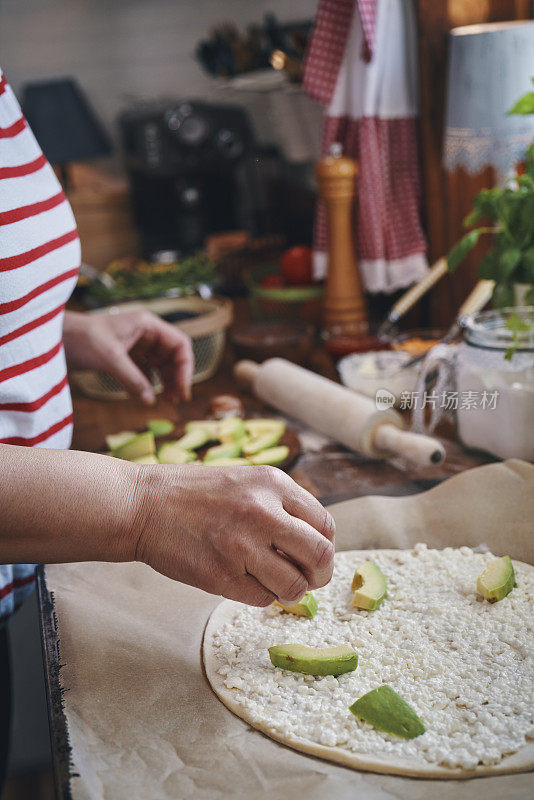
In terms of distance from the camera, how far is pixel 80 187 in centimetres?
357

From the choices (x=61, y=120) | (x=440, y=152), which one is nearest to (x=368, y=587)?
(x=440, y=152)

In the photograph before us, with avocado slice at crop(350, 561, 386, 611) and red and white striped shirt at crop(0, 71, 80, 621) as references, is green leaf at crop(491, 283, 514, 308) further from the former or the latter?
red and white striped shirt at crop(0, 71, 80, 621)

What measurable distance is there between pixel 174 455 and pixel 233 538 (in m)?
0.59

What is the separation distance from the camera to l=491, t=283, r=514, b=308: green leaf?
125cm

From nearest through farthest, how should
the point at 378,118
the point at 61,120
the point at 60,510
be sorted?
1. the point at 60,510
2. the point at 378,118
3. the point at 61,120

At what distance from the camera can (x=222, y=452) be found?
131cm

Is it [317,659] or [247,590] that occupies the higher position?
[247,590]

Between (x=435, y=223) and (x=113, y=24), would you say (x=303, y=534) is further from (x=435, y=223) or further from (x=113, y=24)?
(x=113, y=24)

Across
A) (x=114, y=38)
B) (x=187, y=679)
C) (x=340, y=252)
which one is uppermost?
(x=114, y=38)

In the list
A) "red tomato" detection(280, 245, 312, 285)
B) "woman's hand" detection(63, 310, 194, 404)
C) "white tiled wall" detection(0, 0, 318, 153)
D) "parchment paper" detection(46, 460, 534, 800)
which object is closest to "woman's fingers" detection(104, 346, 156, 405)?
"woman's hand" detection(63, 310, 194, 404)

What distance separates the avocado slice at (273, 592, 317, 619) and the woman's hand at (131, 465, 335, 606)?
0.51 ft

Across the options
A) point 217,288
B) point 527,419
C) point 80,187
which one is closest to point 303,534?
point 527,419

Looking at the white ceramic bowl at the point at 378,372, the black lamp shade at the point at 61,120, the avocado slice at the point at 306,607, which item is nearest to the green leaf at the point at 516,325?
the white ceramic bowl at the point at 378,372

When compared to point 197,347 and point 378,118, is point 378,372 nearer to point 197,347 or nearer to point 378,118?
point 197,347
